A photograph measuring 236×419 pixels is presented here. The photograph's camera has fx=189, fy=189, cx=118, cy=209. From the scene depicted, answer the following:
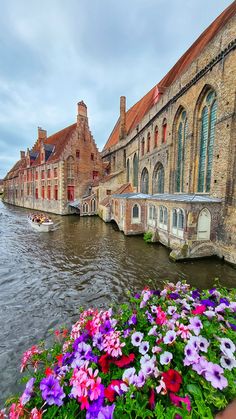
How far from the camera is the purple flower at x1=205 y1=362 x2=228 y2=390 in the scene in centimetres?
137

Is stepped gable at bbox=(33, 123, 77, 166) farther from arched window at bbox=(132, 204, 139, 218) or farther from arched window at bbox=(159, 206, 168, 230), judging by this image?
arched window at bbox=(159, 206, 168, 230)

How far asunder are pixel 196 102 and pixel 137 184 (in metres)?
11.5

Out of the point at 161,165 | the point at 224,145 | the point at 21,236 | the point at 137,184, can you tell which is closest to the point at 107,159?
the point at 137,184

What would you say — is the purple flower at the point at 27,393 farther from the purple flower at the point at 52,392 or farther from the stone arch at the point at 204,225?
the stone arch at the point at 204,225

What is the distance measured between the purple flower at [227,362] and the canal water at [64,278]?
152 inches

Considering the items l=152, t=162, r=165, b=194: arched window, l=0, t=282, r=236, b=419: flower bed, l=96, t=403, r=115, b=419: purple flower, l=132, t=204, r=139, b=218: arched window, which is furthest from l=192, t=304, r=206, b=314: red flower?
l=152, t=162, r=165, b=194: arched window

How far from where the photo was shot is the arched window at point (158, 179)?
645 inches

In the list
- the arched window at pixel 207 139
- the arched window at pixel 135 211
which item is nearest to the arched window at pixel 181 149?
the arched window at pixel 207 139

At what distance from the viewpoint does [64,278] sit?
7.96 m

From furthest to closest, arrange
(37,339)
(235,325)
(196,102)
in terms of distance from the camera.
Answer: (196,102), (37,339), (235,325)

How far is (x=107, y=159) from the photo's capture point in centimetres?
3366

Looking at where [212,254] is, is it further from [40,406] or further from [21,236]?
[21,236]

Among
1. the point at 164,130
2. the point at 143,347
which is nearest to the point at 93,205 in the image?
the point at 164,130

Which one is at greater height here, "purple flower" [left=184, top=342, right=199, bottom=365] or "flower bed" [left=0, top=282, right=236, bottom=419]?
"purple flower" [left=184, top=342, right=199, bottom=365]
